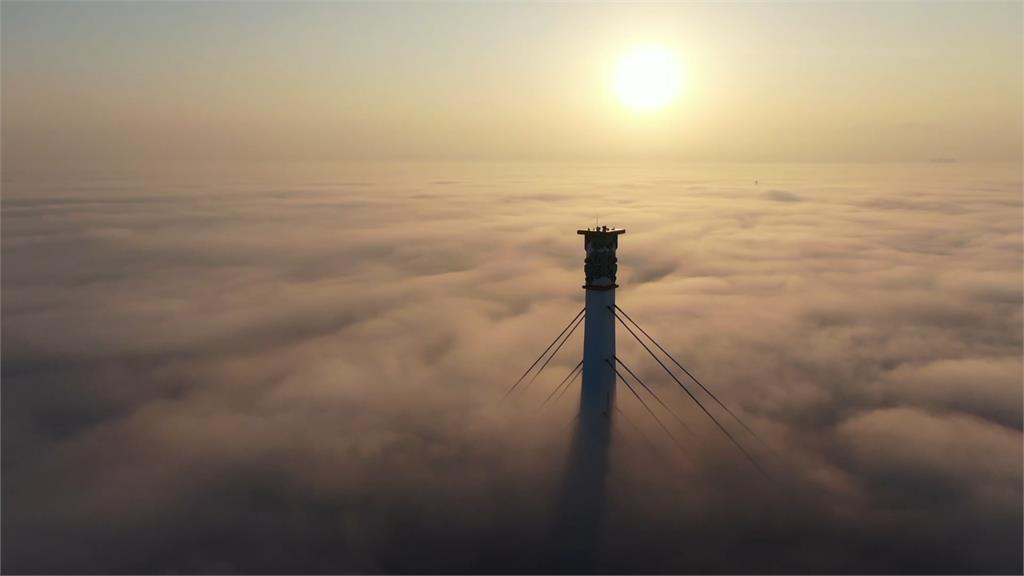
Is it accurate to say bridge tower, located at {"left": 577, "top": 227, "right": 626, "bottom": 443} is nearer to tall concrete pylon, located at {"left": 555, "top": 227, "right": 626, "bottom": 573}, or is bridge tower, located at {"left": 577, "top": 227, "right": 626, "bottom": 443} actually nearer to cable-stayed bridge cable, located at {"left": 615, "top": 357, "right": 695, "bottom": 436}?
tall concrete pylon, located at {"left": 555, "top": 227, "right": 626, "bottom": 573}

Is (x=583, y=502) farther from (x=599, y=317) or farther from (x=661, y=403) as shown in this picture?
(x=661, y=403)

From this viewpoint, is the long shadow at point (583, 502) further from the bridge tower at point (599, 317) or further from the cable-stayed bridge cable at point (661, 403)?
the cable-stayed bridge cable at point (661, 403)

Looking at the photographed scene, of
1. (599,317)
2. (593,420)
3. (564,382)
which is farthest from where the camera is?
(564,382)

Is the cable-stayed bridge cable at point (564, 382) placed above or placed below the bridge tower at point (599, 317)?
below

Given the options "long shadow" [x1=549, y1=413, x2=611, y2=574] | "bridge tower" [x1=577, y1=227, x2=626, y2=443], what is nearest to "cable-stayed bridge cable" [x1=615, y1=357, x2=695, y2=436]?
"bridge tower" [x1=577, y1=227, x2=626, y2=443]

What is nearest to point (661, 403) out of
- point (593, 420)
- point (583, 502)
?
point (593, 420)

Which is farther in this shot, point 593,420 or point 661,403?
point 661,403

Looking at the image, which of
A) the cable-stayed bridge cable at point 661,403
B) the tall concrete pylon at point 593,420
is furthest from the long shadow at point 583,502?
the cable-stayed bridge cable at point 661,403

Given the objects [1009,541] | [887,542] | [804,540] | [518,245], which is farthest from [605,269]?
[518,245]

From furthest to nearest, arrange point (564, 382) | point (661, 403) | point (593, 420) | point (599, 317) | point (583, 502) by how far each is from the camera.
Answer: point (564, 382)
point (661, 403)
point (593, 420)
point (583, 502)
point (599, 317)

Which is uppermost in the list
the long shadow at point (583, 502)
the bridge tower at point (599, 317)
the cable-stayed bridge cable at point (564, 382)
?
the bridge tower at point (599, 317)

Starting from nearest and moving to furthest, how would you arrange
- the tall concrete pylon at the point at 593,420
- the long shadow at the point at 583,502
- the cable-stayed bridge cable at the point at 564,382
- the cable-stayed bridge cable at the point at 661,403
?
the long shadow at the point at 583,502
the tall concrete pylon at the point at 593,420
the cable-stayed bridge cable at the point at 661,403
the cable-stayed bridge cable at the point at 564,382
